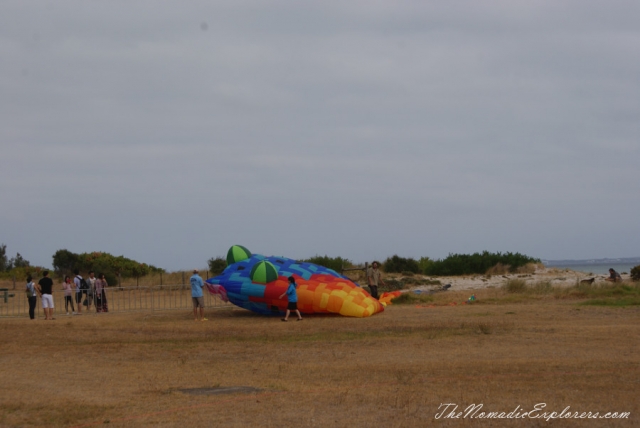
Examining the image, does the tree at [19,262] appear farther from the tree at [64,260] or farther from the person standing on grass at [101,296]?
the person standing on grass at [101,296]

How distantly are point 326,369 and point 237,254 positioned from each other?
37.4 ft

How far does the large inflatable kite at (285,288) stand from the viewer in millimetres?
21234

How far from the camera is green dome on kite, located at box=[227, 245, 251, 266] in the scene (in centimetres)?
2322

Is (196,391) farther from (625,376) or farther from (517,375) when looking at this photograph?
(625,376)

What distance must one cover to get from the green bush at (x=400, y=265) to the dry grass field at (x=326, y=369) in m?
22.6

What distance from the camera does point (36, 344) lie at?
16844 mm

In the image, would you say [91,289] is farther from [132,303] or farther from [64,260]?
[64,260]

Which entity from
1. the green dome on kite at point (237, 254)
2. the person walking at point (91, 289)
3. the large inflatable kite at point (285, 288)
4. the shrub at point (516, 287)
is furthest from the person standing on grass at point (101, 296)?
the shrub at point (516, 287)

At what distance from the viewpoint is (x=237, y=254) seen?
23.3 meters

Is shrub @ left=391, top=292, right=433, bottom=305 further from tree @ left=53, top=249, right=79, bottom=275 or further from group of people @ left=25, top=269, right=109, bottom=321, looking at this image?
tree @ left=53, top=249, right=79, bottom=275

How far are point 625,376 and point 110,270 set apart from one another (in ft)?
130

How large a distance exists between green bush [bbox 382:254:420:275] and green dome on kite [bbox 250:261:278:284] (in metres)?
22.9

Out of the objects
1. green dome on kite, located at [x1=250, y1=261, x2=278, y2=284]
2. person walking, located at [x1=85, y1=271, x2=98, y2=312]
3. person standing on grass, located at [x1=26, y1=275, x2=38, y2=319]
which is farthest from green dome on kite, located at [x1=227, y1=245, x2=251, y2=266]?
person standing on grass, located at [x1=26, y1=275, x2=38, y2=319]

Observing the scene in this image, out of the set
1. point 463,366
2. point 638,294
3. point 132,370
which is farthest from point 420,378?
point 638,294
